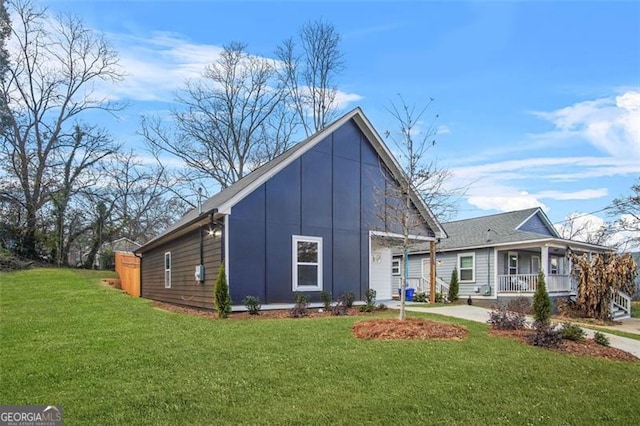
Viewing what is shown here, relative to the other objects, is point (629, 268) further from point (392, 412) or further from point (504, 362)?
→ point (392, 412)

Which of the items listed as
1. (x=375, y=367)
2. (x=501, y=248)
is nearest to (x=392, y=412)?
(x=375, y=367)

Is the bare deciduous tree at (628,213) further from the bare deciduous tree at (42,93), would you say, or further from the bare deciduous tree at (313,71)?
the bare deciduous tree at (42,93)

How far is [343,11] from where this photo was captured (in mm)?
11945

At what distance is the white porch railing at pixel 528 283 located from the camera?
61.5 ft

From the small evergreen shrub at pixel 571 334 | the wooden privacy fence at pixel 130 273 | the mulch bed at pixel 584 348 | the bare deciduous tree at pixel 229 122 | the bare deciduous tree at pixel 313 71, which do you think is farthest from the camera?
→ the bare deciduous tree at pixel 229 122

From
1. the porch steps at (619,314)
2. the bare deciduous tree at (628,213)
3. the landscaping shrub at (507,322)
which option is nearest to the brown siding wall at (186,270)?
the landscaping shrub at (507,322)

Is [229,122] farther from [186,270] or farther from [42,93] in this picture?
[186,270]

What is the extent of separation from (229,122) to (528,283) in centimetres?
2267

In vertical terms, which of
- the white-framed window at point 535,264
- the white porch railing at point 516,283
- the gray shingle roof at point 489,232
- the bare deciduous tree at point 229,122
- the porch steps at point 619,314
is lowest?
the porch steps at point 619,314

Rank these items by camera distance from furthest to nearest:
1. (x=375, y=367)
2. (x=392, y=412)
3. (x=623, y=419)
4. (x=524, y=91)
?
(x=524, y=91), (x=375, y=367), (x=623, y=419), (x=392, y=412)

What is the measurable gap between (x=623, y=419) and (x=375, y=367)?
9.95ft

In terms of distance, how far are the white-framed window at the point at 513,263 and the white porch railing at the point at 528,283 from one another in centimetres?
118

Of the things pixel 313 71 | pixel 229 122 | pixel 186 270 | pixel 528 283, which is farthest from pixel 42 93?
pixel 528 283

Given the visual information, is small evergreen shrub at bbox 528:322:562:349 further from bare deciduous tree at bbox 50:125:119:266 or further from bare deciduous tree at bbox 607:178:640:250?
bare deciduous tree at bbox 50:125:119:266
